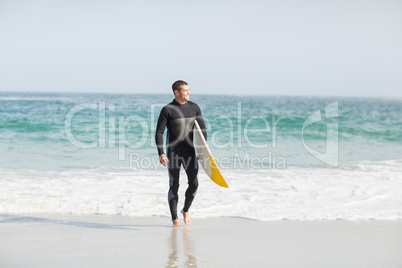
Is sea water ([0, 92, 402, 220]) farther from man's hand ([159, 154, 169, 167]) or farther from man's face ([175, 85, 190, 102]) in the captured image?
man's face ([175, 85, 190, 102])

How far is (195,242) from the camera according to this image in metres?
4.72

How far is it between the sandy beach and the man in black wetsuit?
520 mm

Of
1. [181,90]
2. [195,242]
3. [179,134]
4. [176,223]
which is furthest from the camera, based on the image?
[176,223]

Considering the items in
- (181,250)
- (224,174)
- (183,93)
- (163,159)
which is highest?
(183,93)

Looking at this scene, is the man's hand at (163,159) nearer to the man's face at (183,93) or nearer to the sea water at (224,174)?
the man's face at (183,93)

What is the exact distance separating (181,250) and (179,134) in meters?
1.36

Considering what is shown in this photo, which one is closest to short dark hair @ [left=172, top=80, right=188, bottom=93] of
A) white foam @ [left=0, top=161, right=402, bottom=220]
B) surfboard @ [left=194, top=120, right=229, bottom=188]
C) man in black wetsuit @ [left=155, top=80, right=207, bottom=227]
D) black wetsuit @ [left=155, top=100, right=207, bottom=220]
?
man in black wetsuit @ [left=155, top=80, right=207, bottom=227]

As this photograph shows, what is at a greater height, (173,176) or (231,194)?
(173,176)

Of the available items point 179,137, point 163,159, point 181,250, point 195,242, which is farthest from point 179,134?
point 181,250

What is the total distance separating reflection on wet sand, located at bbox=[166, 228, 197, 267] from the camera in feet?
13.2

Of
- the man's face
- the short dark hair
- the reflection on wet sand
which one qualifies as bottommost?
the reflection on wet sand

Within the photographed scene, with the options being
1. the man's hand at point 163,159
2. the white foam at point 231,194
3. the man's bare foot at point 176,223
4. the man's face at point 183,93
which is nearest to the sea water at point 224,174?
the white foam at point 231,194

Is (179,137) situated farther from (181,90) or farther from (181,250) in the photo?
(181,250)

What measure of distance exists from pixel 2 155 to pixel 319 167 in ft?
26.4
